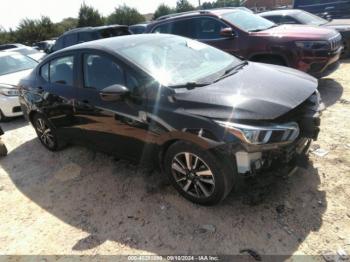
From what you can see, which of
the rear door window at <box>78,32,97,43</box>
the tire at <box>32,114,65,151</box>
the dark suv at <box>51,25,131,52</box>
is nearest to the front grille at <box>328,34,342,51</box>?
the tire at <box>32,114,65,151</box>

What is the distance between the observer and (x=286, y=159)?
300 cm

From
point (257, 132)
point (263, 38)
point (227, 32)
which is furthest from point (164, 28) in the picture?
point (257, 132)

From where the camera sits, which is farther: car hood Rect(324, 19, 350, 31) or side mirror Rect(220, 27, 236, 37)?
car hood Rect(324, 19, 350, 31)

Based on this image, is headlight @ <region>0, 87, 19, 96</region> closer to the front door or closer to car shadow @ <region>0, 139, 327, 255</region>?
car shadow @ <region>0, 139, 327, 255</region>

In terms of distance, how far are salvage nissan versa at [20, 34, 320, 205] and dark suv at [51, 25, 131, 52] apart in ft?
19.3

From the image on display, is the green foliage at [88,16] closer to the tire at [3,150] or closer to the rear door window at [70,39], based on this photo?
the rear door window at [70,39]

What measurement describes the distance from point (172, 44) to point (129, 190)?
1886mm

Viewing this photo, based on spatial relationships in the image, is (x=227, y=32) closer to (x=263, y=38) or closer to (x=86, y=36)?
(x=263, y=38)

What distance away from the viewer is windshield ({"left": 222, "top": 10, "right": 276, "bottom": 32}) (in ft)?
21.7

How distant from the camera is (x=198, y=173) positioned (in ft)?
10.3

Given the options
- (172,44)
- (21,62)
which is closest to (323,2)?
(172,44)

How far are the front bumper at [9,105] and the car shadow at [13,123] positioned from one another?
0.72ft

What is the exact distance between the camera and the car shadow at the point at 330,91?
228 inches

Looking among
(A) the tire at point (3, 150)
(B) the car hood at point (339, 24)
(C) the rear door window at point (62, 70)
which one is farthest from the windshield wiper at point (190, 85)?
(B) the car hood at point (339, 24)
